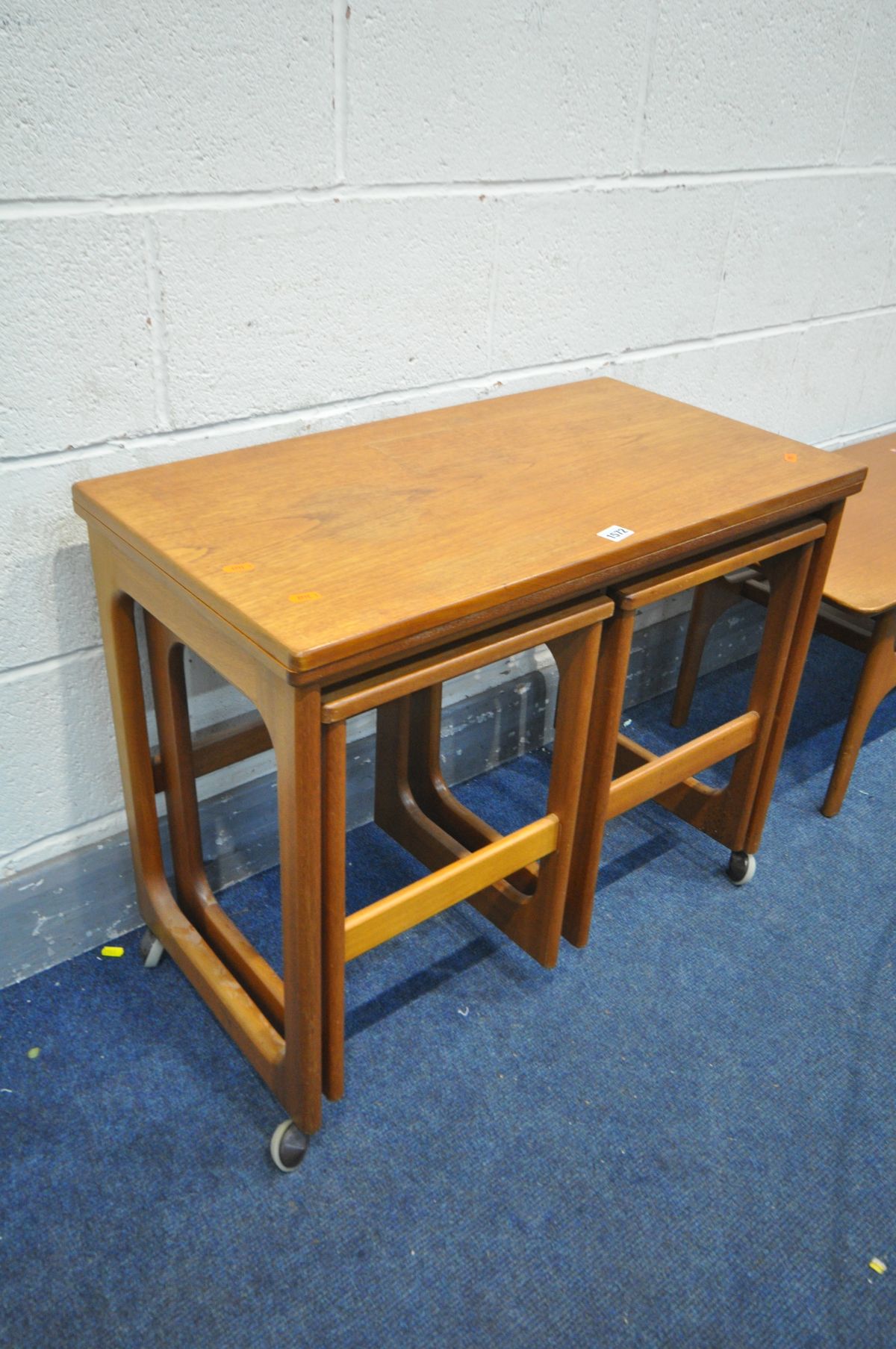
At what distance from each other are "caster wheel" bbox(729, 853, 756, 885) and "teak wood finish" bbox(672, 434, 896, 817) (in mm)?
280

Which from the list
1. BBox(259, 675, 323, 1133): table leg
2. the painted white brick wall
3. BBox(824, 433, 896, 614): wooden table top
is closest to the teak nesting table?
BBox(259, 675, 323, 1133): table leg

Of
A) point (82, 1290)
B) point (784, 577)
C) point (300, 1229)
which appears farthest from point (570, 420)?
point (82, 1290)

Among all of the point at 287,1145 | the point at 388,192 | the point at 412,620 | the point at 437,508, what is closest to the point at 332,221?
the point at 388,192

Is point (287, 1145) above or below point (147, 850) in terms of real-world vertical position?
below

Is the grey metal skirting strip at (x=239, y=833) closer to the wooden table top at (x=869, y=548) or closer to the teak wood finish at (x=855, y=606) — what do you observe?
the teak wood finish at (x=855, y=606)

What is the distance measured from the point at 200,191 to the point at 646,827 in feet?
4.28

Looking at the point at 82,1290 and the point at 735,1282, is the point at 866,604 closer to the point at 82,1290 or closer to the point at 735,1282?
the point at 735,1282

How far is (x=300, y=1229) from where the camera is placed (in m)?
1.25

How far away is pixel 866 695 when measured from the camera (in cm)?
191

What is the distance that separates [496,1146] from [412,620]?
30.7 inches

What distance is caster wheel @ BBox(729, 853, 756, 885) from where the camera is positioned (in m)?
1.80

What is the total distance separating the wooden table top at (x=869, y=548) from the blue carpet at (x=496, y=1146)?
52 centimetres

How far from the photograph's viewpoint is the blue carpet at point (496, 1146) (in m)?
1.19

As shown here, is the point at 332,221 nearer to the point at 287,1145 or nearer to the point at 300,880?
the point at 300,880
